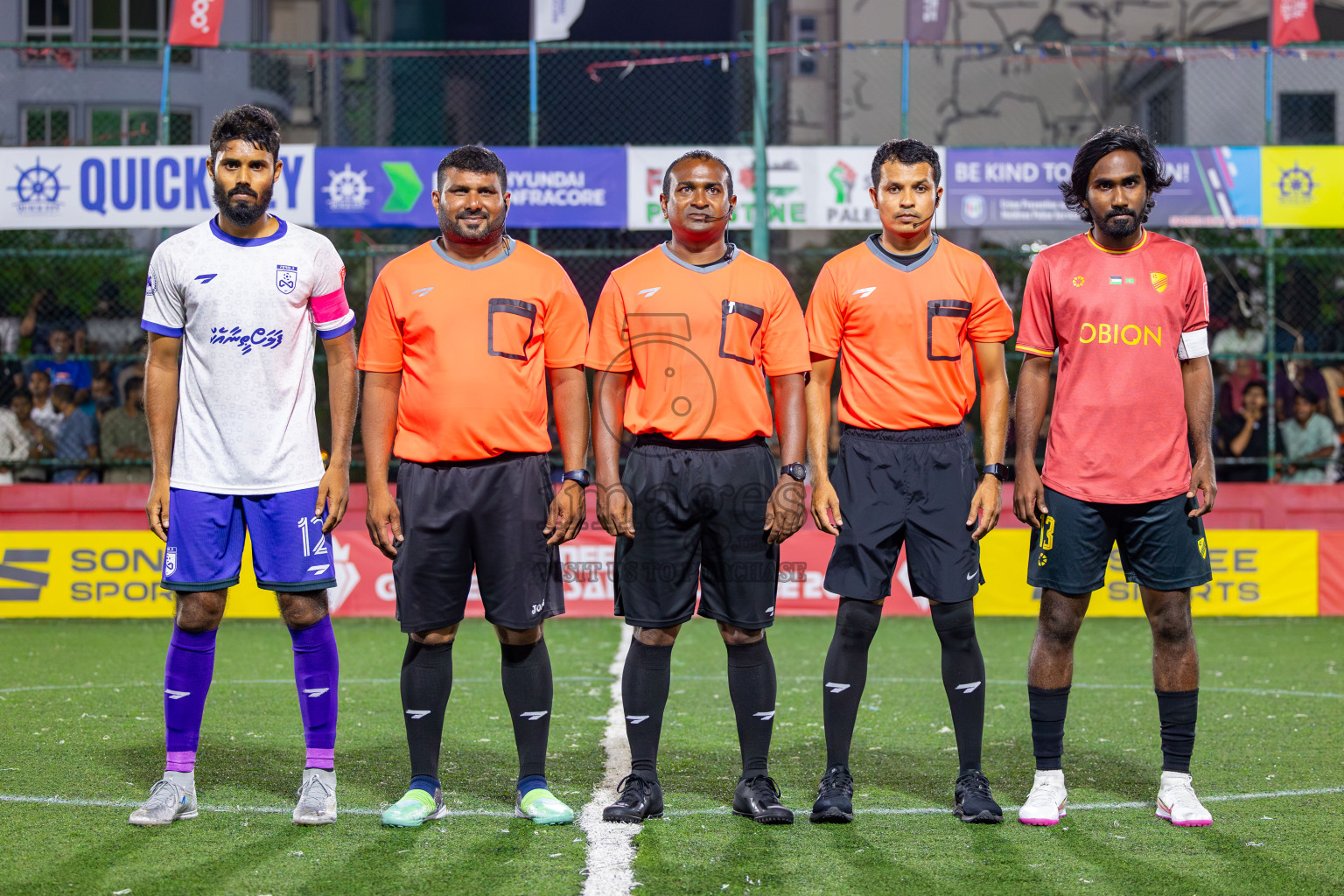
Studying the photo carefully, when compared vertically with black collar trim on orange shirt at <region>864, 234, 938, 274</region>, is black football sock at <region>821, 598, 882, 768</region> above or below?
below

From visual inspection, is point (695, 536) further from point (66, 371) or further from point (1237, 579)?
point (66, 371)

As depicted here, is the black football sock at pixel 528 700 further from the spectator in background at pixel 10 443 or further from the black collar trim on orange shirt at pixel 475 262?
the spectator in background at pixel 10 443

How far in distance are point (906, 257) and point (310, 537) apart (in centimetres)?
209

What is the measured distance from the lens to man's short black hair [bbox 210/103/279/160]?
4062mm

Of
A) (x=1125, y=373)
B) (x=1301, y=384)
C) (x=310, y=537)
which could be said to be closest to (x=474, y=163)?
(x=310, y=537)

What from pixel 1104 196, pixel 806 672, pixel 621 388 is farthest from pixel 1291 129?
pixel 621 388

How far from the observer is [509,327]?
4.04m

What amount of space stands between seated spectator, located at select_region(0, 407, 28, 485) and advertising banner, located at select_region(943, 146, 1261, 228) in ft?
27.1

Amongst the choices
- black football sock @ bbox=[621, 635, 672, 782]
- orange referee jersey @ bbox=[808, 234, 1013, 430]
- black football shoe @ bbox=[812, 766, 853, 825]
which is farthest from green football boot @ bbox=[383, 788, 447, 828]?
orange referee jersey @ bbox=[808, 234, 1013, 430]

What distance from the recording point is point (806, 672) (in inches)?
293

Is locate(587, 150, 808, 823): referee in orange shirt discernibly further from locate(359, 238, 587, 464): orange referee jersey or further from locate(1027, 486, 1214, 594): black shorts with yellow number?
locate(1027, 486, 1214, 594): black shorts with yellow number

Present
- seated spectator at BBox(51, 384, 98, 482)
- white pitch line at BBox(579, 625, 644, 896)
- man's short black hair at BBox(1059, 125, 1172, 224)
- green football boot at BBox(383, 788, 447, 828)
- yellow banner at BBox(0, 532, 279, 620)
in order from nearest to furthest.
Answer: white pitch line at BBox(579, 625, 644, 896) < green football boot at BBox(383, 788, 447, 828) < man's short black hair at BBox(1059, 125, 1172, 224) < yellow banner at BBox(0, 532, 279, 620) < seated spectator at BBox(51, 384, 98, 482)

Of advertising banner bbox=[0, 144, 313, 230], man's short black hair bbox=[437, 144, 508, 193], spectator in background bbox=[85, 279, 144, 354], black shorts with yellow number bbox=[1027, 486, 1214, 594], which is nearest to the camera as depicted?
man's short black hair bbox=[437, 144, 508, 193]

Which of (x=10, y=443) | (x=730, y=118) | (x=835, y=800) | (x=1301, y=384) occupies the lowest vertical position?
(x=835, y=800)
